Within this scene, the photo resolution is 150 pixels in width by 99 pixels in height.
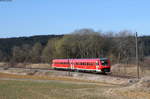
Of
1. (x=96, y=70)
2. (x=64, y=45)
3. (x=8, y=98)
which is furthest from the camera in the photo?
(x=64, y=45)

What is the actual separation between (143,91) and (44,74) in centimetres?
4775

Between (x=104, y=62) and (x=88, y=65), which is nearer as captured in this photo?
(x=104, y=62)

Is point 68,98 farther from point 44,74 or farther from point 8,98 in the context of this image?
point 44,74

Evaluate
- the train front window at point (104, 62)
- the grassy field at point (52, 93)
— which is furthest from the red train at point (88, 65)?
the grassy field at point (52, 93)

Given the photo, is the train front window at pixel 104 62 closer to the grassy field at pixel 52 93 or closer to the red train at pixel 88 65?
the red train at pixel 88 65

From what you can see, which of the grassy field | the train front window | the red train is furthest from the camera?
the red train

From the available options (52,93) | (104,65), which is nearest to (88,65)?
(104,65)

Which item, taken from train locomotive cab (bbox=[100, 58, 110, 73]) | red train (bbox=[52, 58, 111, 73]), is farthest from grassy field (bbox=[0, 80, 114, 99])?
red train (bbox=[52, 58, 111, 73])

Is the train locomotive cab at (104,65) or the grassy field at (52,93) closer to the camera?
the grassy field at (52,93)

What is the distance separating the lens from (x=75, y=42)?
11800cm

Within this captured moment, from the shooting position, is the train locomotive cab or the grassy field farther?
the train locomotive cab

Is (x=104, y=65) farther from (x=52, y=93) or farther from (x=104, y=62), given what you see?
(x=52, y=93)

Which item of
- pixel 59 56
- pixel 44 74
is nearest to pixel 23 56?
pixel 59 56

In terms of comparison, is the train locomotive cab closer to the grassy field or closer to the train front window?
the train front window
